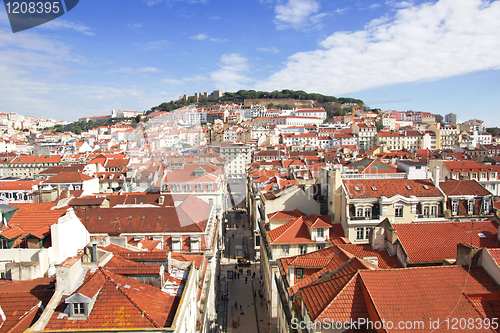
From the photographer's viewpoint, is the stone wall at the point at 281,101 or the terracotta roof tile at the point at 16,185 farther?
the stone wall at the point at 281,101

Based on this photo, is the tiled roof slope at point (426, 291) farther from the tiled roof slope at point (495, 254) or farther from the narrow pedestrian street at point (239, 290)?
the narrow pedestrian street at point (239, 290)

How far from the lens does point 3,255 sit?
653 inches

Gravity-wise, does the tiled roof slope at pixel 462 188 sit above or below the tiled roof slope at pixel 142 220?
above

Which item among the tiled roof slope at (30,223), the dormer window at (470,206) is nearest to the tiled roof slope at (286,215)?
the dormer window at (470,206)

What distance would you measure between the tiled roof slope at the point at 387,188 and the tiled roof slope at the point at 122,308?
16.4m

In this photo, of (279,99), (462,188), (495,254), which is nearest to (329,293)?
(495,254)

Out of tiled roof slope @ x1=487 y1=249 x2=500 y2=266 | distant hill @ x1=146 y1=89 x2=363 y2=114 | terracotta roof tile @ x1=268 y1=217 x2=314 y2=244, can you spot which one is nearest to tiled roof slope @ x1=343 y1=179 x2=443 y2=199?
terracotta roof tile @ x1=268 y1=217 x2=314 y2=244

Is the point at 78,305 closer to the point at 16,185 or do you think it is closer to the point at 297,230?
the point at 297,230

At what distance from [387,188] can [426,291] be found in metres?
15.2

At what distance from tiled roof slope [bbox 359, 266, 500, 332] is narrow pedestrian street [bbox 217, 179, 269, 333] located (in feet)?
48.4

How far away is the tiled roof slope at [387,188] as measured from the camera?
947 inches

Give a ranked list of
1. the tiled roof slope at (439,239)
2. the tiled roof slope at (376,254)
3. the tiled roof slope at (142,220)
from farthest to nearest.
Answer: the tiled roof slope at (142,220) → the tiled roof slope at (439,239) → the tiled roof slope at (376,254)

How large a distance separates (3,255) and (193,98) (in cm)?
17797

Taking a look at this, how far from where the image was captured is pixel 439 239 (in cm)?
1748
